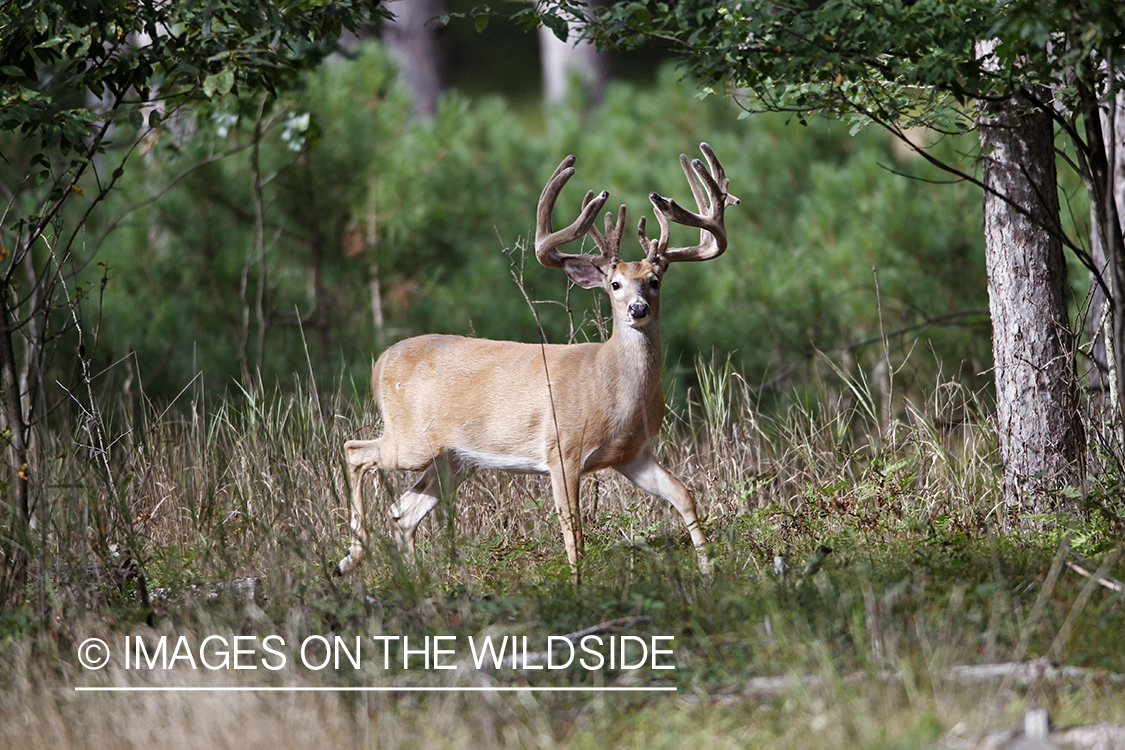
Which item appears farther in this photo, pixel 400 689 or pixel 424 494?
pixel 424 494

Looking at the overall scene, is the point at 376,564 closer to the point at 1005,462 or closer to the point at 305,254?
the point at 1005,462

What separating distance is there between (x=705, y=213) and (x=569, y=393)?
92 cm

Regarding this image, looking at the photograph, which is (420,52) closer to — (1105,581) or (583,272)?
(583,272)

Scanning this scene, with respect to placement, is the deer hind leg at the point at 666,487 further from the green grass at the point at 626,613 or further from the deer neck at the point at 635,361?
the deer neck at the point at 635,361

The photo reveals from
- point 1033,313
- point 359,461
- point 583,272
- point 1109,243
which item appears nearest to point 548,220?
point 583,272

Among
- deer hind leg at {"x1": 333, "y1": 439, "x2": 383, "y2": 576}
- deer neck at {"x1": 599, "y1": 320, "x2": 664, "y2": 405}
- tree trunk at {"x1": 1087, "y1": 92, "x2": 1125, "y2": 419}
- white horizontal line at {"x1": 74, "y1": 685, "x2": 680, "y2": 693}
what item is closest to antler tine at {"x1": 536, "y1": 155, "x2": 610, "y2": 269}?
deer neck at {"x1": 599, "y1": 320, "x2": 664, "y2": 405}

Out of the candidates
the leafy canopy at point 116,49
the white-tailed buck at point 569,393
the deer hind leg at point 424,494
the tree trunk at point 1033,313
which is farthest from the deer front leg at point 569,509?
the leafy canopy at point 116,49

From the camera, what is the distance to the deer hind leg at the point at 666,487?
4.16 meters

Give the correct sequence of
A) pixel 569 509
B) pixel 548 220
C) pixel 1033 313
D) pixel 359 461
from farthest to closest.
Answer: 1. pixel 359 461
2. pixel 548 220
3. pixel 1033 313
4. pixel 569 509

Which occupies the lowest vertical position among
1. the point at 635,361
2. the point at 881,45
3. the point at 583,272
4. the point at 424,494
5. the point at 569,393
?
the point at 424,494

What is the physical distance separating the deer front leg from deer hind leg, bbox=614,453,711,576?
242 mm

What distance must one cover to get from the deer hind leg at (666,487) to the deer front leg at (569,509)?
0.24 meters

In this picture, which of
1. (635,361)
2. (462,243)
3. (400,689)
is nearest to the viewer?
(400,689)

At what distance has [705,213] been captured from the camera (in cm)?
457
